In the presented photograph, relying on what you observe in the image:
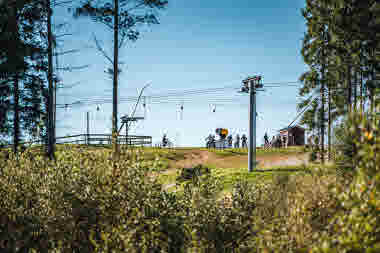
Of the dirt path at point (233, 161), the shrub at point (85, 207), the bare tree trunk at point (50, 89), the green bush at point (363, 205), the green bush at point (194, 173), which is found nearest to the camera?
the green bush at point (363, 205)

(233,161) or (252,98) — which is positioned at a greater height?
(252,98)

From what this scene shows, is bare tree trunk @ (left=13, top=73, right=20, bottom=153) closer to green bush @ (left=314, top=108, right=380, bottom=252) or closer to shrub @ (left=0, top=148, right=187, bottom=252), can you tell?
shrub @ (left=0, top=148, right=187, bottom=252)

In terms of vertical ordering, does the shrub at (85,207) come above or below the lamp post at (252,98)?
below

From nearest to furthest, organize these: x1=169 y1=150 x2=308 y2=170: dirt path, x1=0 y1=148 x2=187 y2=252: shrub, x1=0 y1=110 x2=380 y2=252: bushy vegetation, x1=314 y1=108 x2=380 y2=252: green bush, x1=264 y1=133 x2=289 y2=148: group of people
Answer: x1=314 y1=108 x2=380 y2=252: green bush → x1=0 y1=110 x2=380 y2=252: bushy vegetation → x1=0 y1=148 x2=187 y2=252: shrub → x1=169 y1=150 x2=308 y2=170: dirt path → x1=264 y1=133 x2=289 y2=148: group of people

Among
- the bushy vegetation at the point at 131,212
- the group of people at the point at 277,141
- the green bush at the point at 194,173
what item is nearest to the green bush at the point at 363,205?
the bushy vegetation at the point at 131,212

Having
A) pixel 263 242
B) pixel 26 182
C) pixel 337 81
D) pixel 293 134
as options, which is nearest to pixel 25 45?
pixel 26 182

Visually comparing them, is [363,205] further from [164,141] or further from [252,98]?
[164,141]

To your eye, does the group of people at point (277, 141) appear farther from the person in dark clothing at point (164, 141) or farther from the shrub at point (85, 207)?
the shrub at point (85, 207)

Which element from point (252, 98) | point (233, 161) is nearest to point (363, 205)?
point (252, 98)

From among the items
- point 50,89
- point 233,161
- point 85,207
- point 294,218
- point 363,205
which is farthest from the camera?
point 233,161

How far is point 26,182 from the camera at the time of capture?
6.52 m

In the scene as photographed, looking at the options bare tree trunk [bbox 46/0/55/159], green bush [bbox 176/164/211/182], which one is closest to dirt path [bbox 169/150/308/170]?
bare tree trunk [bbox 46/0/55/159]

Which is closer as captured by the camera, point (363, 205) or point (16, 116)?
point (363, 205)

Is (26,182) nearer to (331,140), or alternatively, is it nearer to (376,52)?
(331,140)
